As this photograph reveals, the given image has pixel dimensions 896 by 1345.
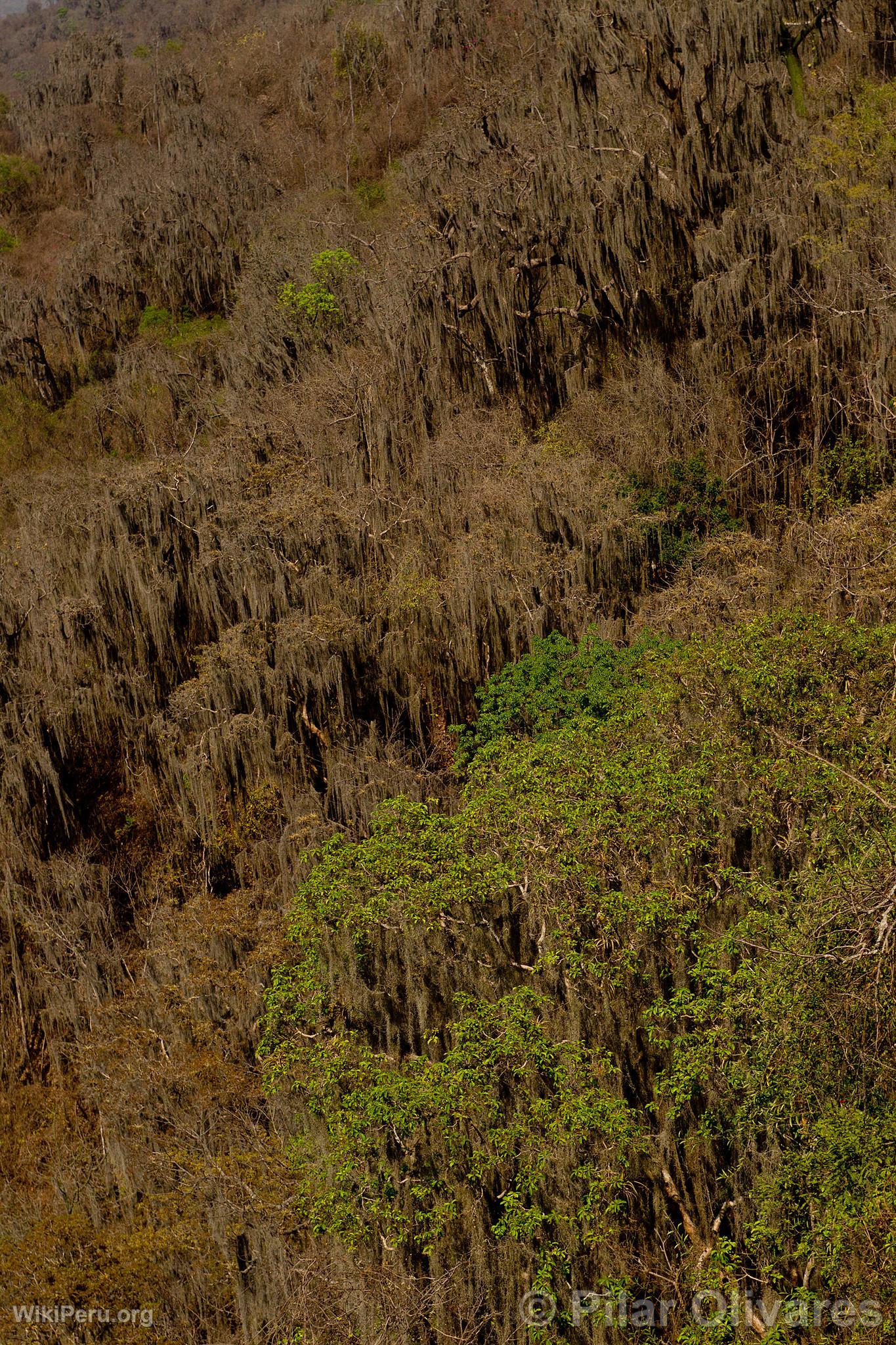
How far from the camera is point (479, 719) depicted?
64.3 ft

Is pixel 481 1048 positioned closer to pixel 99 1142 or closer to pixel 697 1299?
pixel 697 1299

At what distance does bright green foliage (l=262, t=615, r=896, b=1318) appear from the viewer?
8.79 meters

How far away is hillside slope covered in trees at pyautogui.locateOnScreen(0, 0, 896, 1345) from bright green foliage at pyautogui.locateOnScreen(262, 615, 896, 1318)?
0.07m

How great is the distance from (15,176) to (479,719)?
43679 millimetres

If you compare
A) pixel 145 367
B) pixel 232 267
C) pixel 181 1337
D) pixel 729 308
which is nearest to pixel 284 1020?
pixel 181 1337

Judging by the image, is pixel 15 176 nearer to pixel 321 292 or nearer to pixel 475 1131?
pixel 321 292

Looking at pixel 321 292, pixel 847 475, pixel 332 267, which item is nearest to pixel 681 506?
pixel 847 475

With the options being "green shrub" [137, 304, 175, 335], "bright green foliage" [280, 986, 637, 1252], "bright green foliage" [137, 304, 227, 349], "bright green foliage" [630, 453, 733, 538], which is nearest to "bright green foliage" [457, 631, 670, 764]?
"bright green foliage" [630, 453, 733, 538]

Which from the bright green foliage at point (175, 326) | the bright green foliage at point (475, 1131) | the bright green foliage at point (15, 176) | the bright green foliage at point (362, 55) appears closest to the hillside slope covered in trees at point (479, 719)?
the bright green foliage at point (475, 1131)

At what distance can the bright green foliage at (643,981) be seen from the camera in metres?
8.79

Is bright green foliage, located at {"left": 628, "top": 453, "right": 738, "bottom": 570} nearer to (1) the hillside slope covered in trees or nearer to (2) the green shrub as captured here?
(1) the hillside slope covered in trees

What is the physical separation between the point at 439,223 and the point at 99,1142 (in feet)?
76.4

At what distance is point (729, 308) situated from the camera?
22531 mm

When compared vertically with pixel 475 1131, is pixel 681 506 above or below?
above
